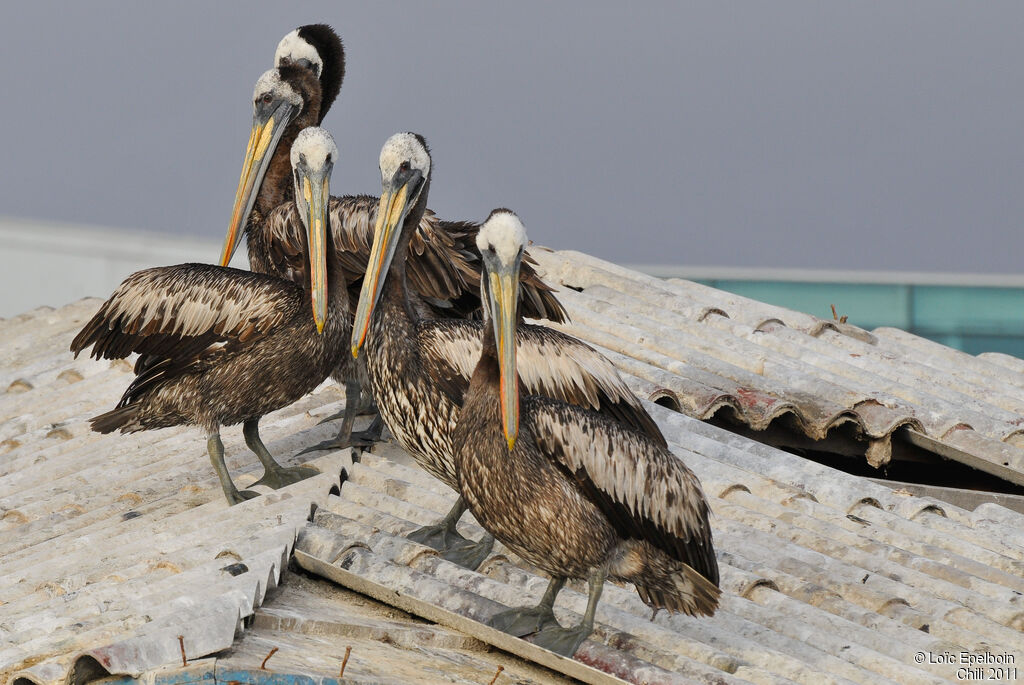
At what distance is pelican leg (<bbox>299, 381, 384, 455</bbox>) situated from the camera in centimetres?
569

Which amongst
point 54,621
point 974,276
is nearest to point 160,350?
point 54,621

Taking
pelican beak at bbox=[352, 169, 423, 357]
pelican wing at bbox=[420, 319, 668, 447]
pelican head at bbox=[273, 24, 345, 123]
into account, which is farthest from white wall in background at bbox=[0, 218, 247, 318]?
pelican wing at bbox=[420, 319, 668, 447]

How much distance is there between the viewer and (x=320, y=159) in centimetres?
516

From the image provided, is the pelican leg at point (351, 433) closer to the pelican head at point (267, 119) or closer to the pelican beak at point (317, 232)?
the pelican beak at point (317, 232)

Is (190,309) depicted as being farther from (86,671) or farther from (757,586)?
(757,586)

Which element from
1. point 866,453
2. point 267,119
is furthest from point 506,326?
point 866,453

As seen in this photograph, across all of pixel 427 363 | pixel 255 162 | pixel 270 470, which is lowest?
pixel 270 470

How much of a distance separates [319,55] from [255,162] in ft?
2.34

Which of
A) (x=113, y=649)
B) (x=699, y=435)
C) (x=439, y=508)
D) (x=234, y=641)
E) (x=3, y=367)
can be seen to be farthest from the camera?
(x=3, y=367)

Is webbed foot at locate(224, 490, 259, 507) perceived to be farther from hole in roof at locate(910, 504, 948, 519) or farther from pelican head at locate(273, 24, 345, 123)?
hole in roof at locate(910, 504, 948, 519)

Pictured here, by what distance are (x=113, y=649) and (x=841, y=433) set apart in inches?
156

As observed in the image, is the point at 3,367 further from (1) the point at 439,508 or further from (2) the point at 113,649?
(2) the point at 113,649

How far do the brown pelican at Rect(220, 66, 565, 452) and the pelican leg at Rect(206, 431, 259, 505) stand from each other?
542 mm

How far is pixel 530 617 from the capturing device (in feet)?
13.2
